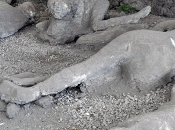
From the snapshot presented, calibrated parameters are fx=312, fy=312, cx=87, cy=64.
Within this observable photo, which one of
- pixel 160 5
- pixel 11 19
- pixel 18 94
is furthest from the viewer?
pixel 160 5

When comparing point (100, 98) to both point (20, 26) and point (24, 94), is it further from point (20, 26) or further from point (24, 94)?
point (20, 26)

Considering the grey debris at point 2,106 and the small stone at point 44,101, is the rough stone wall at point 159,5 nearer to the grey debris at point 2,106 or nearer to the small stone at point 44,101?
the small stone at point 44,101

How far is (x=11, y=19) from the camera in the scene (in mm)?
3941

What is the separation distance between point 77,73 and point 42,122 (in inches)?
20.4

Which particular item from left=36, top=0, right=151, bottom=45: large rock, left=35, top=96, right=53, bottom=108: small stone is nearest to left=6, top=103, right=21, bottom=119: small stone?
left=35, top=96, right=53, bottom=108: small stone

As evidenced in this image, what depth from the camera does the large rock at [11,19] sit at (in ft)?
12.7

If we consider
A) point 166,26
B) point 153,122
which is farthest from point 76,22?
point 153,122

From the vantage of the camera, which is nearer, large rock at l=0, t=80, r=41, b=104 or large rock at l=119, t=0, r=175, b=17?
large rock at l=0, t=80, r=41, b=104

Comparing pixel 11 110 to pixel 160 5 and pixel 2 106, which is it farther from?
pixel 160 5

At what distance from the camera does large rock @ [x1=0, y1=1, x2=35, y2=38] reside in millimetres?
3865

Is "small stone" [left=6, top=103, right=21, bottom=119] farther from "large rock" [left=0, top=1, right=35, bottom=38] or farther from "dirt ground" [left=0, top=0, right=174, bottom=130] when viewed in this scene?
"large rock" [left=0, top=1, right=35, bottom=38]

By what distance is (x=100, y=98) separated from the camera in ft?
9.40

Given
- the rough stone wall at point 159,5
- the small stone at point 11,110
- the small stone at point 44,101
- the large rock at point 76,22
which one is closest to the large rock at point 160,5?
the rough stone wall at point 159,5

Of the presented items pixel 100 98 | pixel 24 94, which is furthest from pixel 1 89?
pixel 100 98
